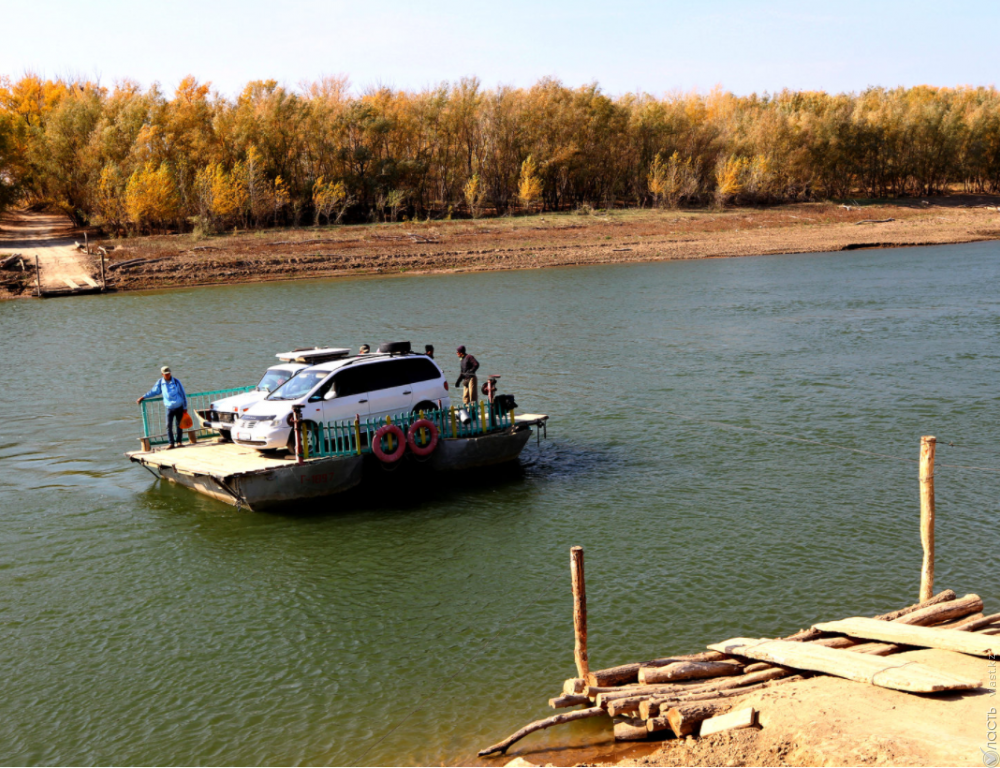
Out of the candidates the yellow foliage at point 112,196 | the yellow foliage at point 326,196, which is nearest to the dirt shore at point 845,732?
the yellow foliage at point 112,196

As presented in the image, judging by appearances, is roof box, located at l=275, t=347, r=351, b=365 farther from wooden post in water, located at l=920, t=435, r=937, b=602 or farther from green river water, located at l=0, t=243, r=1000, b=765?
wooden post in water, located at l=920, t=435, r=937, b=602

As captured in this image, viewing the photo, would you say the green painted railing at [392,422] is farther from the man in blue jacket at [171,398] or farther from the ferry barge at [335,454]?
the man in blue jacket at [171,398]

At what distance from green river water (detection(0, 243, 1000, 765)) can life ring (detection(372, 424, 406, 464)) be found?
3.79 feet

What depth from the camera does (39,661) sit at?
1303 cm

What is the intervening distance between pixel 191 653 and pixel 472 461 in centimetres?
884

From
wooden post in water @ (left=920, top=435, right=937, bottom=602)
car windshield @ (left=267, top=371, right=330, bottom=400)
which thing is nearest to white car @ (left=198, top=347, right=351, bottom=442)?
car windshield @ (left=267, top=371, right=330, bottom=400)

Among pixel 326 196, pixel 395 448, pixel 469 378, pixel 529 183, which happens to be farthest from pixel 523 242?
pixel 395 448

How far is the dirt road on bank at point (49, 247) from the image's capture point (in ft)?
198

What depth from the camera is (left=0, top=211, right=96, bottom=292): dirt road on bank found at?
60500 mm

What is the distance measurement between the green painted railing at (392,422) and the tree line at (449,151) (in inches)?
2351

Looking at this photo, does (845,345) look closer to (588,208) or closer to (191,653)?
(191,653)

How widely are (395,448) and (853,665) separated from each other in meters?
11.3

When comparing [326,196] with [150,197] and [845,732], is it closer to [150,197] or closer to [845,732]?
[150,197]

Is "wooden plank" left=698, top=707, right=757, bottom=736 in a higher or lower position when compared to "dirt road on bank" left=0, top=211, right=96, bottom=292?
lower
